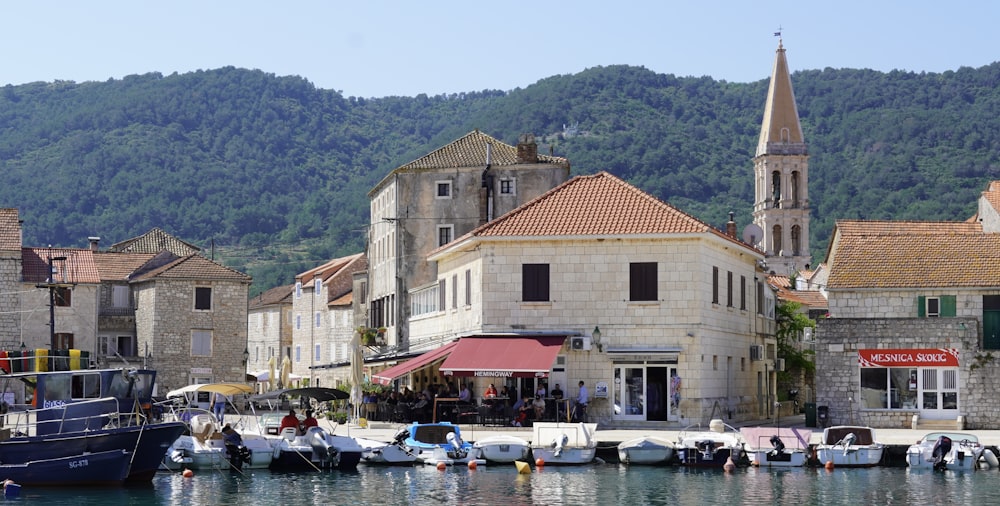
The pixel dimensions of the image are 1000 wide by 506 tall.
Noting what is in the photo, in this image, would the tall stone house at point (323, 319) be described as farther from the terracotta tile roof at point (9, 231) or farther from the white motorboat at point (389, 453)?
the white motorboat at point (389, 453)

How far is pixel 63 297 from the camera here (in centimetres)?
6241

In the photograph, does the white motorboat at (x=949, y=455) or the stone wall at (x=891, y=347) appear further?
the stone wall at (x=891, y=347)

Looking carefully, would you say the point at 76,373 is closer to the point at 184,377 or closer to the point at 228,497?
the point at 228,497

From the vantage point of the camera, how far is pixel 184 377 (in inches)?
2525

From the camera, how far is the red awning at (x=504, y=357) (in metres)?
38.9

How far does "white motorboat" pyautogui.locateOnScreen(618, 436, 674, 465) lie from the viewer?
34.2 metres

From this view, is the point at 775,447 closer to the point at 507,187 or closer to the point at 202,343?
the point at 507,187

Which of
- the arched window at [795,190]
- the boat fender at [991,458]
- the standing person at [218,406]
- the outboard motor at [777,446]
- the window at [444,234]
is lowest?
the boat fender at [991,458]

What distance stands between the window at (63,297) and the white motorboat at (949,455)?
40.3 m

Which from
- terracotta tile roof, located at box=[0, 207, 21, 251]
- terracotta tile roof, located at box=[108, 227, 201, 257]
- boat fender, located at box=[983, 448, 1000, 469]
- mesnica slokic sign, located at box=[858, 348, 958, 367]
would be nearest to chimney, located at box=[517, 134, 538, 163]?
mesnica slokic sign, located at box=[858, 348, 958, 367]

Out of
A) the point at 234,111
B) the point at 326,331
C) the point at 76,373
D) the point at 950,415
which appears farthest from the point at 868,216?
the point at 76,373

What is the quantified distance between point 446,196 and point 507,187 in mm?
2608

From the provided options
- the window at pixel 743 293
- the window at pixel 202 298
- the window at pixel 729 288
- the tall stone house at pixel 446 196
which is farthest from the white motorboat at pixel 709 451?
the window at pixel 202 298

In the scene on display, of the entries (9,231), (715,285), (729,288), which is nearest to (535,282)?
(715,285)
